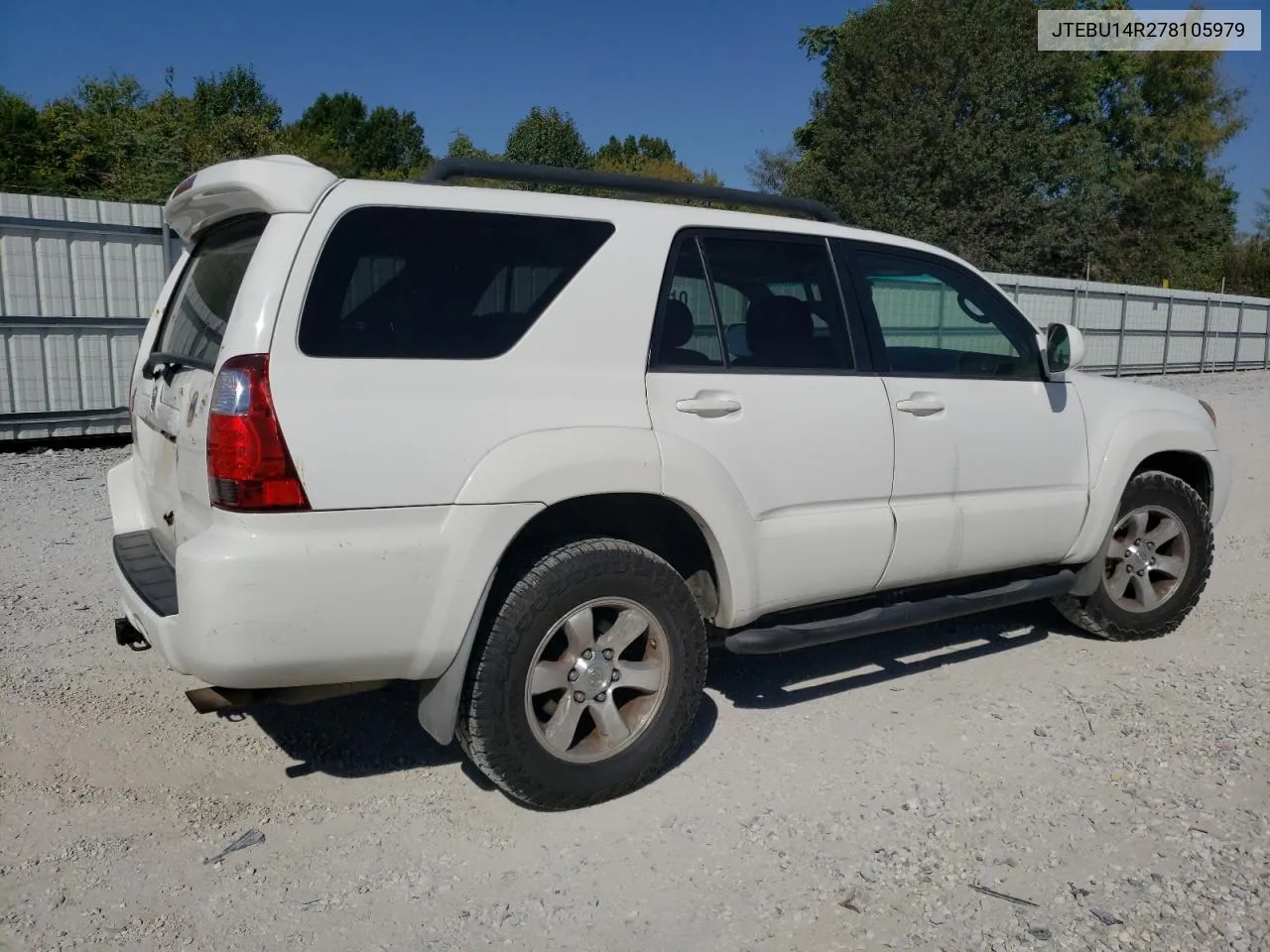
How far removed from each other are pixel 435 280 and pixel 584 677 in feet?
4.24

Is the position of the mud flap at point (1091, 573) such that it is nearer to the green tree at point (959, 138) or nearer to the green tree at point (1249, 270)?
the green tree at point (959, 138)

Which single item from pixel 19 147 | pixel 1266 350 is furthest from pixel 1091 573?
pixel 1266 350

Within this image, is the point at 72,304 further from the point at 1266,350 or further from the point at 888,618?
the point at 1266,350

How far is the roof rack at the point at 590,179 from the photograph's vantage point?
3.49m

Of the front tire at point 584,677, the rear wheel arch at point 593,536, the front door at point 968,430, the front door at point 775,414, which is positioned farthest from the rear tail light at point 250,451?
the front door at point 968,430

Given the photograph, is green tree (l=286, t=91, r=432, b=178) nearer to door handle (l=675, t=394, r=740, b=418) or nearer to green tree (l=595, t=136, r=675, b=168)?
green tree (l=595, t=136, r=675, b=168)

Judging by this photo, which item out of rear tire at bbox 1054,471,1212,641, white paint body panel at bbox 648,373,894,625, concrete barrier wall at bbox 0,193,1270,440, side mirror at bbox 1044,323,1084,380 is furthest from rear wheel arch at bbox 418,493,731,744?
concrete barrier wall at bbox 0,193,1270,440

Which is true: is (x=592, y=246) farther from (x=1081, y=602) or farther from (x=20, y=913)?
(x=1081, y=602)

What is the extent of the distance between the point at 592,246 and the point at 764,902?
203cm

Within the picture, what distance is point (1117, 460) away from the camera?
4637 millimetres

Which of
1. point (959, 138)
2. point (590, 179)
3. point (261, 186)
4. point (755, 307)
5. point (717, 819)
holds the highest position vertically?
point (959, 138)

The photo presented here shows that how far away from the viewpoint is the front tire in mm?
3062

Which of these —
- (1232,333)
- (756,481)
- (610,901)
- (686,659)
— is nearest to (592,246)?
(756,481)

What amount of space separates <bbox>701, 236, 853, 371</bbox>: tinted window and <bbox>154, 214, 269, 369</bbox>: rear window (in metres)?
1.52
